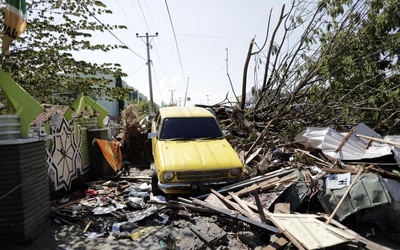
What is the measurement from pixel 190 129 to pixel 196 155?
4.01 ft

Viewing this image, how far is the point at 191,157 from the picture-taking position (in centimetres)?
602

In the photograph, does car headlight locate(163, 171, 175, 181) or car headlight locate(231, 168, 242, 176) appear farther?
car headlight locate(231, 168, 242, 176)

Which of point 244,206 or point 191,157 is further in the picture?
point 191,157

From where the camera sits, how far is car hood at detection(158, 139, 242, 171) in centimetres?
579

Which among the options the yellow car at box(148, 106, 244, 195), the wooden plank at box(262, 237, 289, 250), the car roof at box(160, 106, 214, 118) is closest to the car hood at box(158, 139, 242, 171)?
the yellow car at box(148, 106, 244, 195)

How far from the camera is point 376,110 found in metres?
8.25

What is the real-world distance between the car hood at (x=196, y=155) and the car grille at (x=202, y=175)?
80 mm

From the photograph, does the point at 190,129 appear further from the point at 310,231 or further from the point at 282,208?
the point at 310,231

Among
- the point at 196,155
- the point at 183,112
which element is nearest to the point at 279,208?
the point at 196,155

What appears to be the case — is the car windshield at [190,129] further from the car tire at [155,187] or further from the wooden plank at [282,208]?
the wooden plank at [282,208]

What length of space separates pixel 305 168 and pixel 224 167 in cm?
197

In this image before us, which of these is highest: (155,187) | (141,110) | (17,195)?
(141,110)

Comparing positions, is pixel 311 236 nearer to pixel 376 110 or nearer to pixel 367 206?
pixel 367 206

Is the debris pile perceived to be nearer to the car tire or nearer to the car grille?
the car tire
